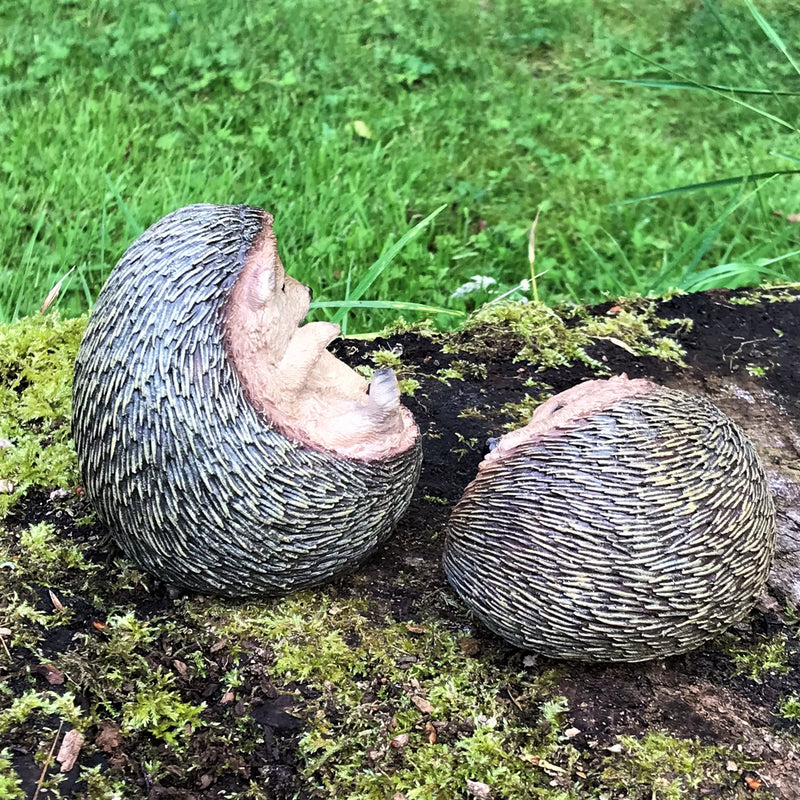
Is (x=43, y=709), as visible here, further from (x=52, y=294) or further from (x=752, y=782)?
(x=52, y=294)

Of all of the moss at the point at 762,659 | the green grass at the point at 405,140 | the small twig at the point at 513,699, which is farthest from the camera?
the green grass at the point at 405,140

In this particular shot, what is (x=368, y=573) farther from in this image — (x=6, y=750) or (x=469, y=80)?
(x=469, y=80)

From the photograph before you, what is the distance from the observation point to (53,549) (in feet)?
8.17

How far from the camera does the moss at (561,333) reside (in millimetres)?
3438

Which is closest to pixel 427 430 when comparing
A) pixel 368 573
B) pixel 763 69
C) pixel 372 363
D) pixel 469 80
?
pixel 372 363

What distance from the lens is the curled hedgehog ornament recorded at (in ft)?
6.82

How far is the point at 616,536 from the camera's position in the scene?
82.7 inches

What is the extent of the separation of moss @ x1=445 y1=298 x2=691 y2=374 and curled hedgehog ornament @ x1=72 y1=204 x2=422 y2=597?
1259 mm

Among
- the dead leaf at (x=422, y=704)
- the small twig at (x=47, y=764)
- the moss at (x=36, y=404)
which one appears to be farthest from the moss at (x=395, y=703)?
the moss at (x=36, y=404)

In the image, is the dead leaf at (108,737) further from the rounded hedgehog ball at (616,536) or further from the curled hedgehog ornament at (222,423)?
the rounded hedgehog ball at (616,536)

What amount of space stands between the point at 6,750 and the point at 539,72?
18.9 feet

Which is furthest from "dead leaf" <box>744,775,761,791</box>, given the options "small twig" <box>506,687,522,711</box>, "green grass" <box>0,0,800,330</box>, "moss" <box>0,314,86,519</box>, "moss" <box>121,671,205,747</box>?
"green grass" <box>0,0,800,330</box>

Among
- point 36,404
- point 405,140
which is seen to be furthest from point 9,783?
point 405,140

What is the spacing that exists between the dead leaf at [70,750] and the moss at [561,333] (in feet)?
6.67
